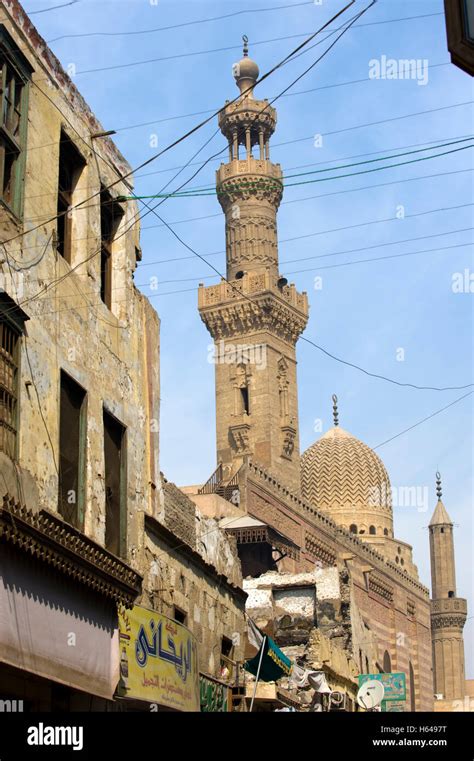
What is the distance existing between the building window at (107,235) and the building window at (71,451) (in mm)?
1968

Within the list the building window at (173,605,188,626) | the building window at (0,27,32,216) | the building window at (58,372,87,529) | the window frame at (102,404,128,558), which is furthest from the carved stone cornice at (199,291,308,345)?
the building window at (0,27,32,216)

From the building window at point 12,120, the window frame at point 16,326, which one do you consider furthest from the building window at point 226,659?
the building window at point 12,120

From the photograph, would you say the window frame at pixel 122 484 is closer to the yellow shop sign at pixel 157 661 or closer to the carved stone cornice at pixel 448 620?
the yellow shop sign at pixel 157 661

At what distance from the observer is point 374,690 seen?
2584cm

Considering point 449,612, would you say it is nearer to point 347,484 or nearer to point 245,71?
point 347,484

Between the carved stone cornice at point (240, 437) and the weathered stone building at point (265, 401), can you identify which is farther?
the carved stone cornice at point (240, 437)

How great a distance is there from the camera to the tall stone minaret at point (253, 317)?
53.4m

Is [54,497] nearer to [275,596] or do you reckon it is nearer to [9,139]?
[9,139]

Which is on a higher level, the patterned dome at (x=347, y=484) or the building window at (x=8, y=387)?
the patterned dome at (x=347, y=484)

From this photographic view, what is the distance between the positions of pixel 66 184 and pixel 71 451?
10.0 ft

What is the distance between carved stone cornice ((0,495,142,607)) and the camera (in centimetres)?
958

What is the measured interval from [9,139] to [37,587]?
419 centimetres

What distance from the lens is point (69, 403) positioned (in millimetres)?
12766

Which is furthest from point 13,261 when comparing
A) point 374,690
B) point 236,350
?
point 236,350
